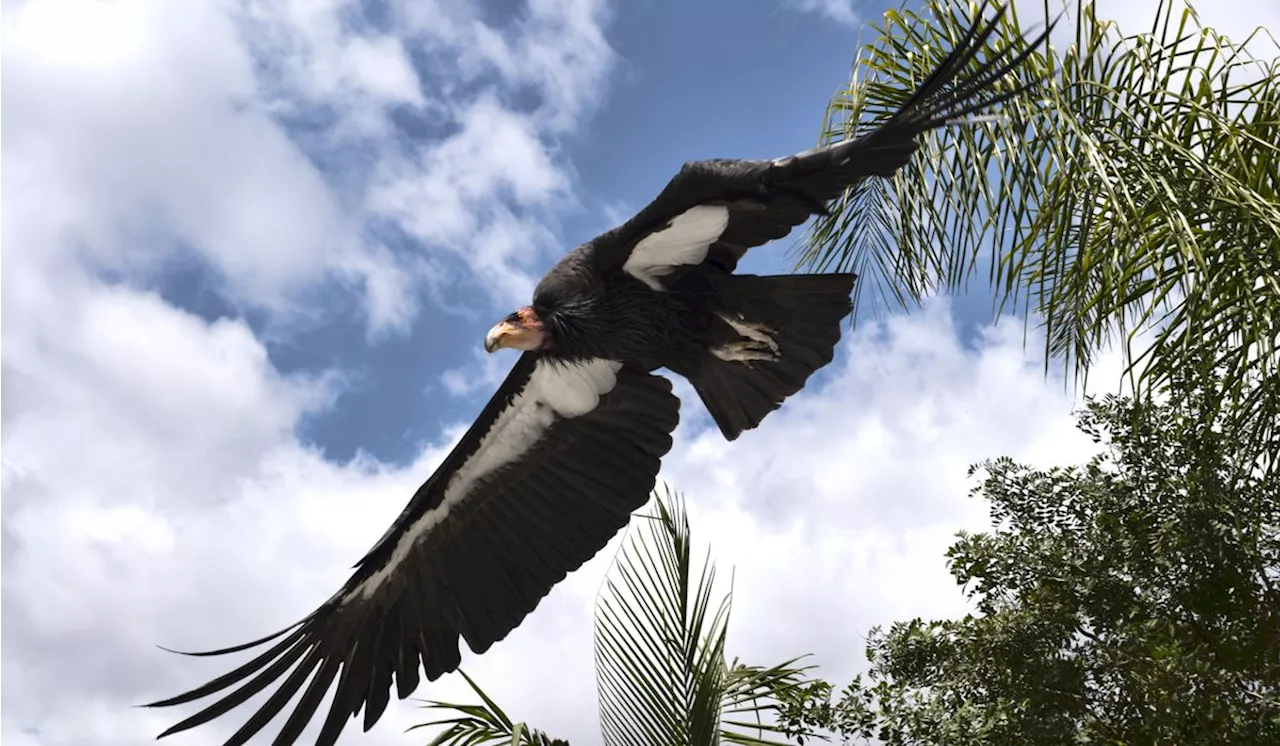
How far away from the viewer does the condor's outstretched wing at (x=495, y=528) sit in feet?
13.7

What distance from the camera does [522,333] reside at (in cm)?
412

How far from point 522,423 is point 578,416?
0.84ft

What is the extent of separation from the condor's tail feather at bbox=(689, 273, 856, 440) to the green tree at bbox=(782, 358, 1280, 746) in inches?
90.9

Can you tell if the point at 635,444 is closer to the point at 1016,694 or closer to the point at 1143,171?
the point at 1143,171

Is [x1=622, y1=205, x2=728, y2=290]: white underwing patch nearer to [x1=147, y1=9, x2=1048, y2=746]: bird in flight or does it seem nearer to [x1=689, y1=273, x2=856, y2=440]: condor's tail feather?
[x1=147, y1=9, x2=1048, y2=746]: bird in flight

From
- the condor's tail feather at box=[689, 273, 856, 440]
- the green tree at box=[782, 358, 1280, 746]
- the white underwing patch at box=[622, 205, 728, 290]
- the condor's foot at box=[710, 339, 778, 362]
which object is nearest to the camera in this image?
the white underwing patch at box=[622, 205, 728, 290]

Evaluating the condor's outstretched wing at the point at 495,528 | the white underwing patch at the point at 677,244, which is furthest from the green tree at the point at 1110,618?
the white underwing patch at the point at 677,244

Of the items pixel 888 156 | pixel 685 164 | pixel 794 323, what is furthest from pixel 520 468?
pixel 888 156

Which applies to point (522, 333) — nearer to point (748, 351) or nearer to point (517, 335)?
point (517, 335)

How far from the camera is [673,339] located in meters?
4.14

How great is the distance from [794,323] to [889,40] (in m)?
2.29

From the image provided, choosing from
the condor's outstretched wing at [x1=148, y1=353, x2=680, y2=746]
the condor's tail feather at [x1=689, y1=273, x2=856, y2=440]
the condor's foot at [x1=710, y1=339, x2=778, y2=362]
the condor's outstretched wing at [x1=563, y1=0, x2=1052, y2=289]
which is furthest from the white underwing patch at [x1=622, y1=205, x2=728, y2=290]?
the condor's outstretched wing at [x1=148, y1=353, x2=680, y2=746]

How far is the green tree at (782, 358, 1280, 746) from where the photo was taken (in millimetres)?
5750

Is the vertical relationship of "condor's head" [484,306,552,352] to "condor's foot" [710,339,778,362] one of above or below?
above
